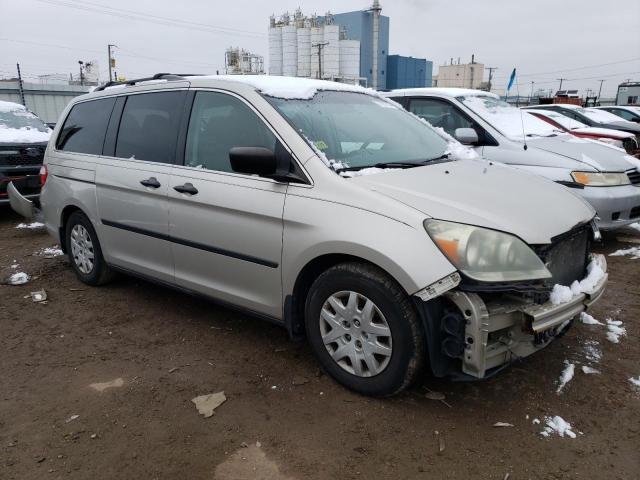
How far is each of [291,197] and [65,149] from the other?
2932 millimetres

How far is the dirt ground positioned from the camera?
239cm

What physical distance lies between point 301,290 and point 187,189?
43.0 inches

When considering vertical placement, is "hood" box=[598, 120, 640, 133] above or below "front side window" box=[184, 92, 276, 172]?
below

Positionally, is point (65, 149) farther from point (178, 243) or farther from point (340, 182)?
point (340, 182)

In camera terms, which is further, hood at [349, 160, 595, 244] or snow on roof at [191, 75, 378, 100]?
snow on roof at [191, 75, 378, 100]

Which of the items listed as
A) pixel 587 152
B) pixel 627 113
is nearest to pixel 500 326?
pixel 587 152

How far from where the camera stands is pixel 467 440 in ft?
8.39

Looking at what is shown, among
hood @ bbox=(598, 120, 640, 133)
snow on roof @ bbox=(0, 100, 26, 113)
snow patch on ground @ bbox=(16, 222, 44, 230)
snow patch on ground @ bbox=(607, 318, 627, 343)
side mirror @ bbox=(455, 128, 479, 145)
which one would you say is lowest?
snow patch on ground @ bbox=(16, 222, 44, 230)

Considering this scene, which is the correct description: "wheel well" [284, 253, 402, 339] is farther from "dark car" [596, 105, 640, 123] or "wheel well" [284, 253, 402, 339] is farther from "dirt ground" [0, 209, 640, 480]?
"dark car" [596, 105, 640, 123]

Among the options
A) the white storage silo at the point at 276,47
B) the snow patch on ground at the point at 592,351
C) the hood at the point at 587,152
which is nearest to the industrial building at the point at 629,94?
the white storage silo at the point at 276,47

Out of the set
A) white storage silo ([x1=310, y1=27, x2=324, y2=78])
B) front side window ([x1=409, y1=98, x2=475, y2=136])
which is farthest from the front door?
white storage silo ([x1=310, y1=27, x2=324, y2=78])

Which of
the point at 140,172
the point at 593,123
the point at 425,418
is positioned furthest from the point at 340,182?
the point at 593,123

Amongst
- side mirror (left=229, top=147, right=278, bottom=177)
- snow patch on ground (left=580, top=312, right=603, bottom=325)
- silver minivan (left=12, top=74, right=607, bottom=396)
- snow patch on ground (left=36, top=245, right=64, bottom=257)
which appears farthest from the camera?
snow patch on ground (left=36, top=245, right=64, bottom=257)

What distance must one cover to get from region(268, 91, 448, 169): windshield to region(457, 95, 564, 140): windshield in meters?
2.38
